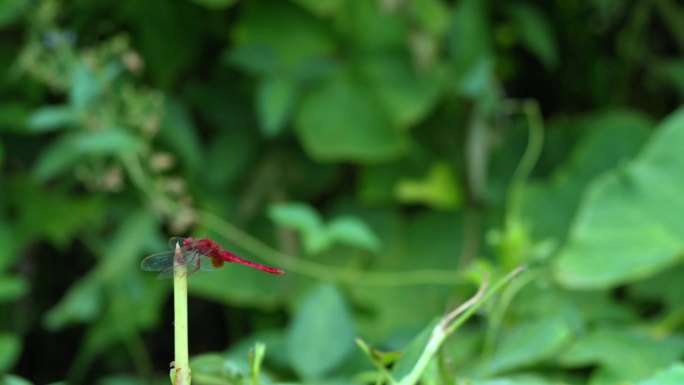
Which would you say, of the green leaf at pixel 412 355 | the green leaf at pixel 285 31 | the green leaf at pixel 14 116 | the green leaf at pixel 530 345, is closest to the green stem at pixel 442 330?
the green leaf at pixel 412 355

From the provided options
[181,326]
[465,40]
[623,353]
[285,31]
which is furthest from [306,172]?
[181,326]

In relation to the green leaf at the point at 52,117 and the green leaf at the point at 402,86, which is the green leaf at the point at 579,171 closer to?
the green leaf at the point at 402,86

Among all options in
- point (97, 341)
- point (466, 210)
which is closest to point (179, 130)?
point (97, 341)

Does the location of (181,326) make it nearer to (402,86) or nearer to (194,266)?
(194,266)

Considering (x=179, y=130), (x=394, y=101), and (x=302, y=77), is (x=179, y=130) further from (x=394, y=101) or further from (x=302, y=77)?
(x=394, y=101)

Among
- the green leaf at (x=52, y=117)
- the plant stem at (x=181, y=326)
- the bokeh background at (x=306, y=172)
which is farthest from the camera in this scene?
the bokeh background at (x=306, y=172)

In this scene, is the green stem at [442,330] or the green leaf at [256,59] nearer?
the green stem at [442,330]

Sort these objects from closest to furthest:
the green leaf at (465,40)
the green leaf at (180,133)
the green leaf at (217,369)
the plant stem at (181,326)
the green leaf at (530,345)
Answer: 1. the plant stem at (181,326)
2. the green leaf at (217,369)
3. the green leaf at (530,345)
4. the green leaf at (180,133)
5. the green leaf at (465,40)
